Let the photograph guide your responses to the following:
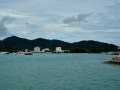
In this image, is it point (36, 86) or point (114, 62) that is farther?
point (114, 62)

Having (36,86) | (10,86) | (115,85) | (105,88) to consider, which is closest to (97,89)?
(105,88)

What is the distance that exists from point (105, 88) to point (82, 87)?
3148 millimetres

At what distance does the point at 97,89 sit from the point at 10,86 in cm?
1123

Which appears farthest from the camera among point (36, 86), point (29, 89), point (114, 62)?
point (114, 62)

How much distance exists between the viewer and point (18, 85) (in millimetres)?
47250

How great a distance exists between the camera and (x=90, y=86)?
151ft

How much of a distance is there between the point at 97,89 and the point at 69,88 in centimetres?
342

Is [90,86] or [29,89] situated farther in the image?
[90,86]

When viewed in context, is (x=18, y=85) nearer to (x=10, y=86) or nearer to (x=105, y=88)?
(x=10, y=86)

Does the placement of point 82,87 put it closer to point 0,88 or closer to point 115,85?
point 115,85

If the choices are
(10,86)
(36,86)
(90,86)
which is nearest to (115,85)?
(90,86)

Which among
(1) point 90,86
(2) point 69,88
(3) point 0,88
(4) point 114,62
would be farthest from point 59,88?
(4) point 114,62

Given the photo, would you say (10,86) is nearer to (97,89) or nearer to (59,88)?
(59,88)

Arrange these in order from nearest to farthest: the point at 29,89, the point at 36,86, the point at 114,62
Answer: the point at 29,89
the point at 36,86
the point at 114,62
